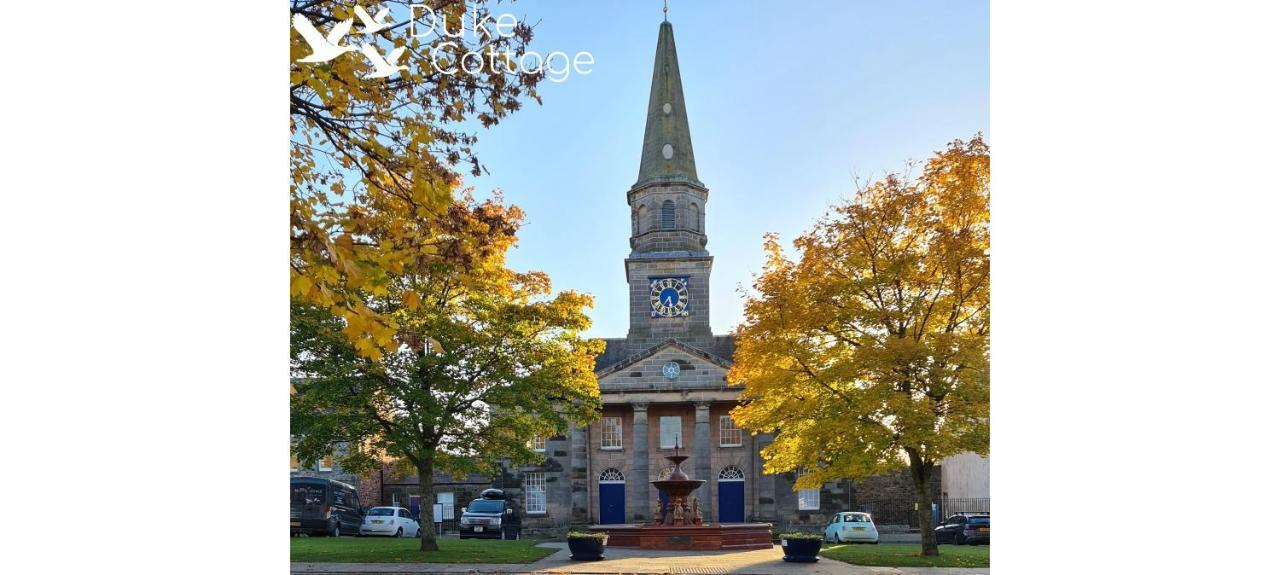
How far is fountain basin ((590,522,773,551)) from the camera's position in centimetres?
2442

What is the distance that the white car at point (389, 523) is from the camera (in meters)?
28.9

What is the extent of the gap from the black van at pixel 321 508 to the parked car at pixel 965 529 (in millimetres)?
15885

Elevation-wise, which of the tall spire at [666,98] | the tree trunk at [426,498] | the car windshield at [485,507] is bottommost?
the car windshield at [485,507]

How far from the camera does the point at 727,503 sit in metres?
42.1

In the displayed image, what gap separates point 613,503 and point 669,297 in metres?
9.99

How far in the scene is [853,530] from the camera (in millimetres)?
30797

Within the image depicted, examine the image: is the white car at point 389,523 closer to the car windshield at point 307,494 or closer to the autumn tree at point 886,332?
the car windshield at point 307,494

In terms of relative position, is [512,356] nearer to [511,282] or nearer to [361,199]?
[511,282]

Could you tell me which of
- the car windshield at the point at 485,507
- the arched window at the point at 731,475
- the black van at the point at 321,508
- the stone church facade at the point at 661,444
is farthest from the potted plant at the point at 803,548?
the arched window at the point at 731,475

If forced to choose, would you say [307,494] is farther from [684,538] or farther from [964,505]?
[964,505]

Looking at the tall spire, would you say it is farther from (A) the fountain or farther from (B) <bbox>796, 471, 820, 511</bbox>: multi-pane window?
(B) <bbox>796, 471, 820, 511</bbox>: multi-pane window

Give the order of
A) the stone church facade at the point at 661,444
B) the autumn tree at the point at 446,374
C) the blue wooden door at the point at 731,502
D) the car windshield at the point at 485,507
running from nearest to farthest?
the autumn tree at the point at 446,374 → the car windshield at the point at 485,507 → the stone church facade at the point at 661,444 → the blue wooden door at the point at 731,502

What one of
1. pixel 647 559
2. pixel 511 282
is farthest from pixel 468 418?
pixel 647 559
